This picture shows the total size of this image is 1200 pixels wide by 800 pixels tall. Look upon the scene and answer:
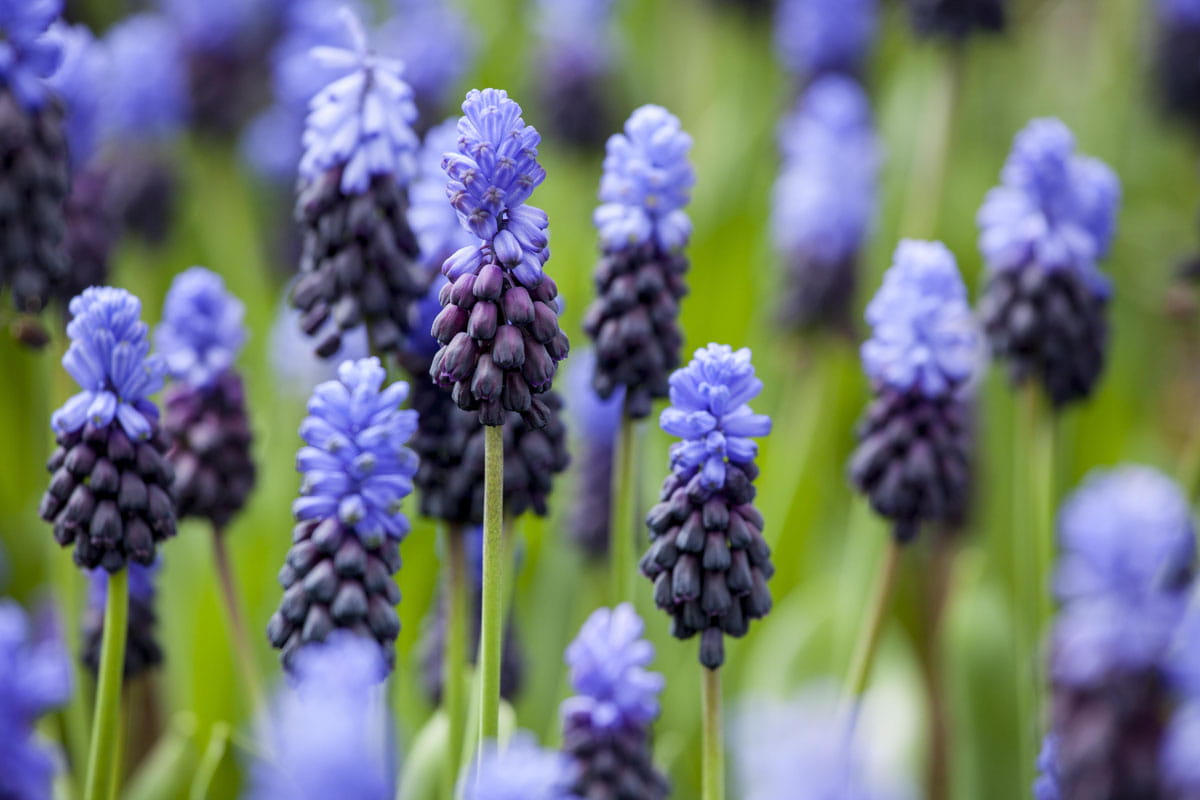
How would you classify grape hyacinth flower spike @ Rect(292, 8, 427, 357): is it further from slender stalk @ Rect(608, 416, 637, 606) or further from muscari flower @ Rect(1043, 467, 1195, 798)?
muscari flower @ Rect(1043, 467, 1195, 798)

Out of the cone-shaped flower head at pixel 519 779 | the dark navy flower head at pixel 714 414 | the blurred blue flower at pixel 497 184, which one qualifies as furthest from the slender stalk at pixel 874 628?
the blurred blue flower at pixel 497 184

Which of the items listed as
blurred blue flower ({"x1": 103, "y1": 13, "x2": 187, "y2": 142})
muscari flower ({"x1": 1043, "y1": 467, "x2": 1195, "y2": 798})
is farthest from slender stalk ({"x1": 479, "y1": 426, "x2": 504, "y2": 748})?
blurred blue flower ({"x1": 103, "y1": 13, "x2": 187, "y2": 142})

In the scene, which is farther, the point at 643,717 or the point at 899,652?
the point at 899,652

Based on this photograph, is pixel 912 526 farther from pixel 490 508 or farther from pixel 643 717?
pixel 490 508

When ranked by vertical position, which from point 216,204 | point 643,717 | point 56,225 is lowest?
point 643,717

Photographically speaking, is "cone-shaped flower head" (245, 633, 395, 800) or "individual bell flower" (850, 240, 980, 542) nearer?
"cone-shaped flower head" (245, 633, 395, 800)

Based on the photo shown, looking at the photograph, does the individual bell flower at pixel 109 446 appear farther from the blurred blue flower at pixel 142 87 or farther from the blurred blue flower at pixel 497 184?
the blurred blue flower at pixel 142 87

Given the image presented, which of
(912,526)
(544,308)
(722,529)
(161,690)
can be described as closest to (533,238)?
(544,308)
